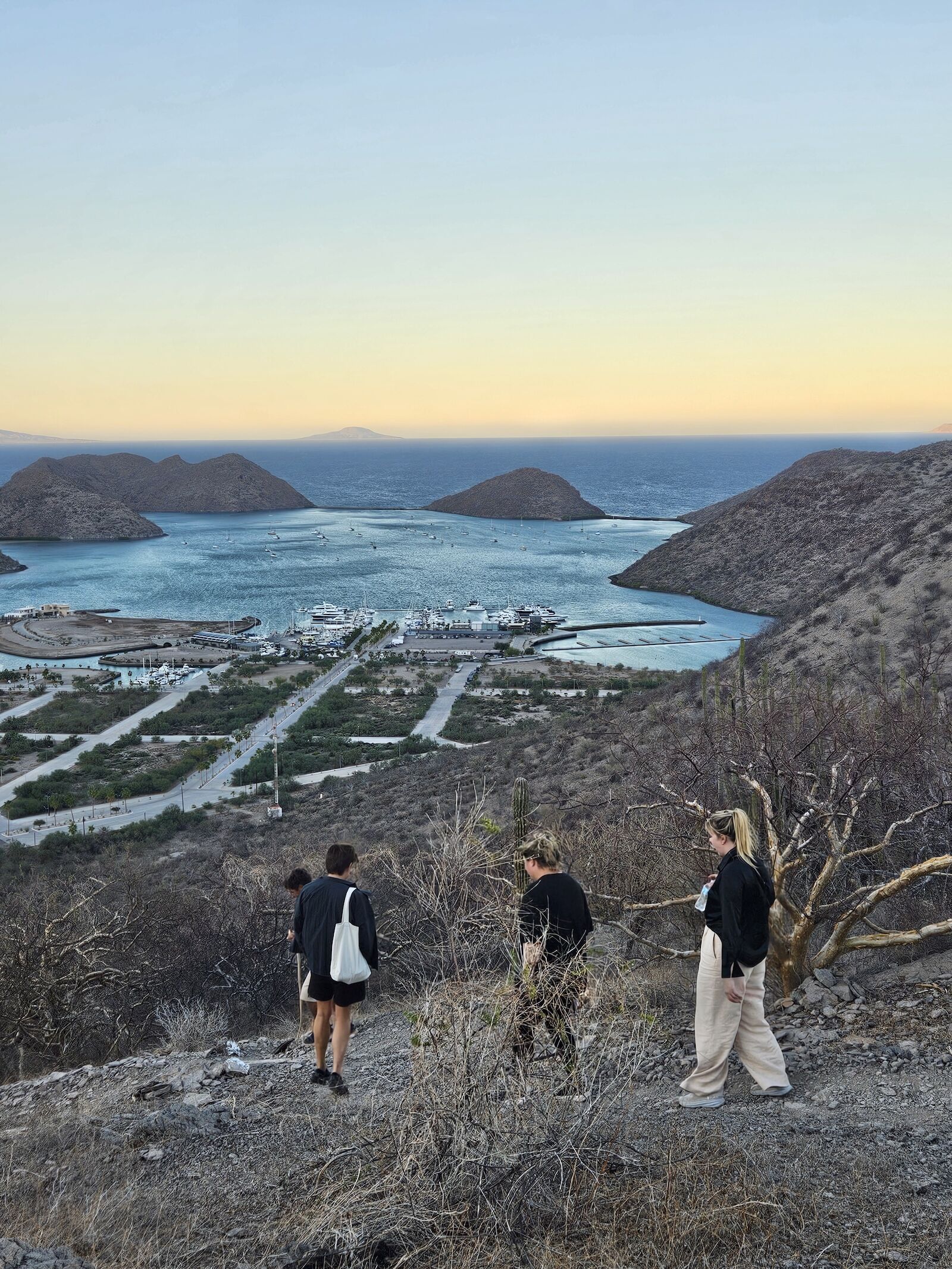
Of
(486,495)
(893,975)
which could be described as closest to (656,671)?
(893,975)

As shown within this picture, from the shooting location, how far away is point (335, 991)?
16.0 feet

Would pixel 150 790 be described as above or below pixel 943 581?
below

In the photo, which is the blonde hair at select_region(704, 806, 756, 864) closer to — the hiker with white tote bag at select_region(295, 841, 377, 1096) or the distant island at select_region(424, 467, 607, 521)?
the hiker with white tote bag at select_region(295, 841, 377, 1096)

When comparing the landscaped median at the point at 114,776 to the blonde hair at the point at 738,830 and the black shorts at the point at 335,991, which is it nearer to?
the black shorts at the point at 335,991

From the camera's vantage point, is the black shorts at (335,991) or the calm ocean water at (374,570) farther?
the calm ocean water at (374,570)

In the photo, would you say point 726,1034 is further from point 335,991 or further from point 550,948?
point 335,991

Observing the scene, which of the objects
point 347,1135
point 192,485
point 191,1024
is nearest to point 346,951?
point 347,1135

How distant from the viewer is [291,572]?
312 feet

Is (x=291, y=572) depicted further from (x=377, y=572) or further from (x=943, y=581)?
(x=943, y=581)

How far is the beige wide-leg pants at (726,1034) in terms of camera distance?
4340 millimetres

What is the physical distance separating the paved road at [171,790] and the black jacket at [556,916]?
2213cm

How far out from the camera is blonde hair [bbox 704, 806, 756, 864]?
13.9 feet

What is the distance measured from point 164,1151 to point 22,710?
4179cm

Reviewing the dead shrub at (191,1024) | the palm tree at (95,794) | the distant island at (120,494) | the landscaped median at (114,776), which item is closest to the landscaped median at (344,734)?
→ the landscaped median at (114,776)
